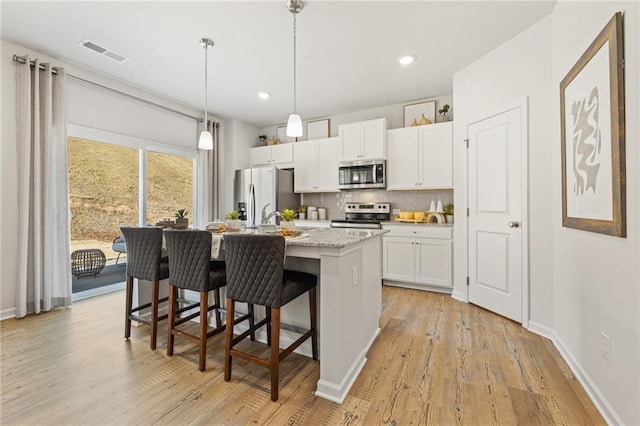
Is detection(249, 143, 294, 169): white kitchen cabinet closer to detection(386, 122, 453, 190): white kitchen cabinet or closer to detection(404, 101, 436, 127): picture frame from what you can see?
detection(386, 122, 453, 190): white kitchen cabinet

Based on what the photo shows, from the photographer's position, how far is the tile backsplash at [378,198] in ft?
13.8

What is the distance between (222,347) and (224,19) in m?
2.78

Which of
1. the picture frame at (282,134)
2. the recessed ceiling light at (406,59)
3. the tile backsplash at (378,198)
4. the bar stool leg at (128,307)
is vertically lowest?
the bar stool leg at (128,307)

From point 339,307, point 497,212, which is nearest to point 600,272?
point 497,212

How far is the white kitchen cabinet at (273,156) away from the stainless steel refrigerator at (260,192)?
23 cm

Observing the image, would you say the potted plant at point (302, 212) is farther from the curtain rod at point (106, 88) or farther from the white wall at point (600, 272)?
the white wall at point (600, 272)

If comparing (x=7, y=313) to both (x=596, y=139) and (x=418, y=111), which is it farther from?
(x=418, y=111)

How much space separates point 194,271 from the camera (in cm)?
197

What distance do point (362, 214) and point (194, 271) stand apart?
10.5 feet

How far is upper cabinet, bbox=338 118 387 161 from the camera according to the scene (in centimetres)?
421

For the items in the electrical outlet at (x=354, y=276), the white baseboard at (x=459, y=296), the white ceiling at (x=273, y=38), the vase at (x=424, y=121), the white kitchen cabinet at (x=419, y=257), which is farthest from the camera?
the vase at (x=424, y=121)

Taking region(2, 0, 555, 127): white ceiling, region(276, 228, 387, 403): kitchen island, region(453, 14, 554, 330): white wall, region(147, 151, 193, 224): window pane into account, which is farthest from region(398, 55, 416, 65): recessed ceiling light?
region(147, 151, 193, 224): window pane

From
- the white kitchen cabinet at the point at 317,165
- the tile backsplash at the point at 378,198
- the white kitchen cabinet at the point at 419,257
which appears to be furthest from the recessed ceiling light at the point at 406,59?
the white kitchen cabinet at the point at 419,257

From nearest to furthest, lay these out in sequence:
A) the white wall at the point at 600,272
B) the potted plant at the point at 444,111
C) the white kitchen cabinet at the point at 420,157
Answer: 1. the white wall at the point at 600,272
2. the white kitchen cabinet at the point at 420,157
3. the potted plant at the point at 444,111
